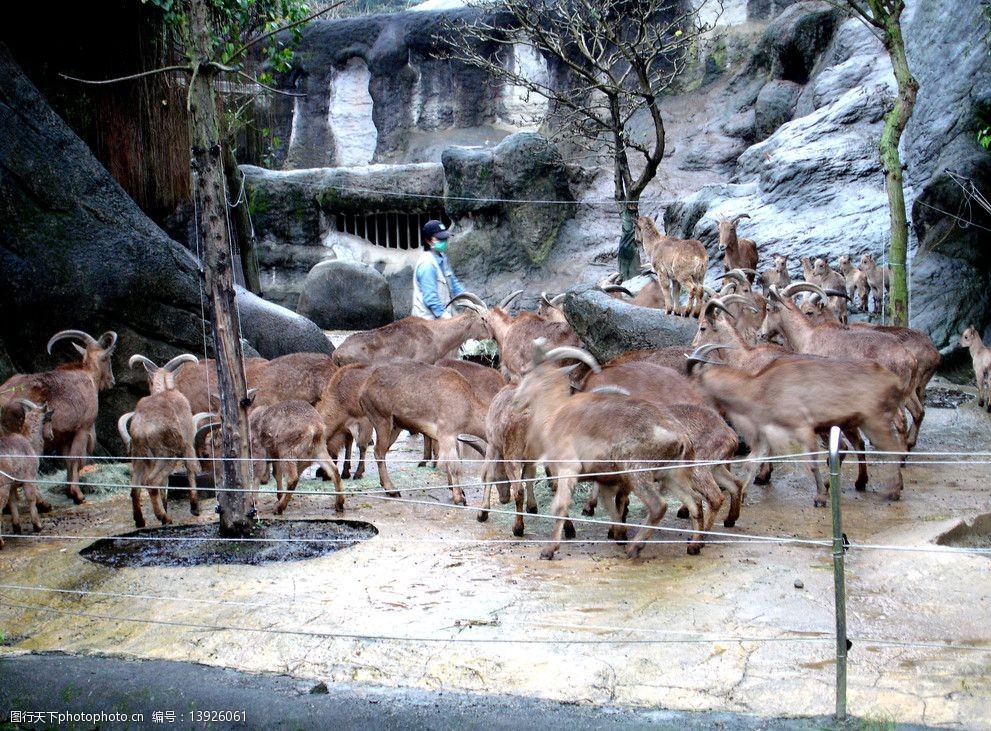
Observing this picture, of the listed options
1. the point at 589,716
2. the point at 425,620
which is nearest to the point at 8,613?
the point at 425,620

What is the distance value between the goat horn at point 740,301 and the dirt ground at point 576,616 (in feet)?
12.7

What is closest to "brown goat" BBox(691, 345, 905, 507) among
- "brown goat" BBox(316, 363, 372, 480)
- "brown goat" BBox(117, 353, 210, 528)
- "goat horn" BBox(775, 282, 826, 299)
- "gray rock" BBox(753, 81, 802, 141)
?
"brown goat" BBox(316, 363, 372, 480)

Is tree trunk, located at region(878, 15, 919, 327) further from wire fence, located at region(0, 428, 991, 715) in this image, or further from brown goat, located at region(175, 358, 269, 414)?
brown goat, located at region(175, 358, 269, 414)

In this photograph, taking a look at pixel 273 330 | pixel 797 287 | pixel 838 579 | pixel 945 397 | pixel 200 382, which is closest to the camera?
pixel 838 579

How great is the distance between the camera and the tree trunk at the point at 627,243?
19094 millimetres

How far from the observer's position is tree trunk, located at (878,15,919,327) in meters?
11.6

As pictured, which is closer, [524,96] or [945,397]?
[945,397]

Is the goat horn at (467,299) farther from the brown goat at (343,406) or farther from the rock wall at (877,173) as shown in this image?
the rock wall at (877,173)

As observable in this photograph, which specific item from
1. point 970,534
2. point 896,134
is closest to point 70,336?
point 970,534

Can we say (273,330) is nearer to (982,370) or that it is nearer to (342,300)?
(342,300)


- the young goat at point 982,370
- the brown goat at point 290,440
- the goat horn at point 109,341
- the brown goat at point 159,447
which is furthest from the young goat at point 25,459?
the young goat at point 982,370

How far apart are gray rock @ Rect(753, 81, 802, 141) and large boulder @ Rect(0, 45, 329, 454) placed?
637 inches

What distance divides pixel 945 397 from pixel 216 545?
1004 cm

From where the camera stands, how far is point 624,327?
471 inches
